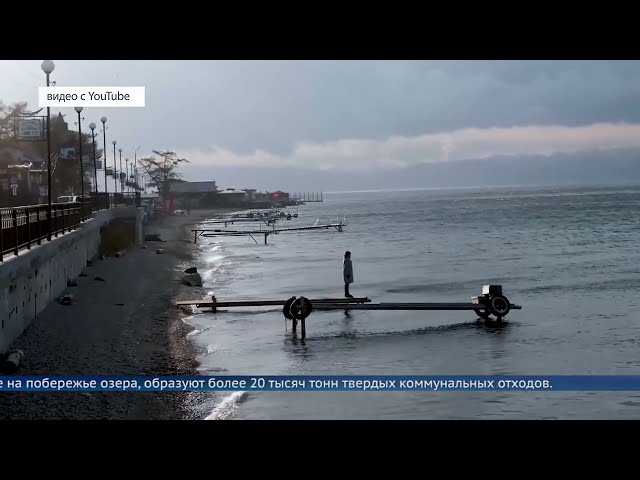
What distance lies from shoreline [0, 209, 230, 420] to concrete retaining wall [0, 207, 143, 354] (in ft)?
1.18

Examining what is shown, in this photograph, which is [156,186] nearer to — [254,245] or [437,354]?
[254,245]

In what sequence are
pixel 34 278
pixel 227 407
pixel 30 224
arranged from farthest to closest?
pixel 30 224 < pixel 34 278 < pixel 227 407

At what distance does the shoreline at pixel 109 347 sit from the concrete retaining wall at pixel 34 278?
0.36m

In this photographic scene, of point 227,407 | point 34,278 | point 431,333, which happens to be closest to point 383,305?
point 431,333

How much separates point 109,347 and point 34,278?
2.65 m

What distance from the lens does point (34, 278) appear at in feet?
55.5

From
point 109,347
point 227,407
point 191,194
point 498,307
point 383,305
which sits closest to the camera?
point 227,407

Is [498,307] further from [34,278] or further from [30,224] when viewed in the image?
[30,224]

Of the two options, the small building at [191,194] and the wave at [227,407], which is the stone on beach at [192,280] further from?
the small building at [191,194]

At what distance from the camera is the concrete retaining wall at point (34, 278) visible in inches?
542

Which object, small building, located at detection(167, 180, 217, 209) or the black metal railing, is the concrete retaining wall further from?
small building, located at detection(167, 180, 217, 209)

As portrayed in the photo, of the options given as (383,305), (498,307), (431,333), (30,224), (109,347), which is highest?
(30,224)

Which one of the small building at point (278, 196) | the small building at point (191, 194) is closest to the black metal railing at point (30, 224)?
the small building at point (191, 194)
